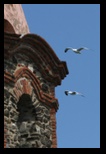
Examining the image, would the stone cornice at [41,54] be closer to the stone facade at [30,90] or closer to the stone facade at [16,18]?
the stone facade at [30,90]

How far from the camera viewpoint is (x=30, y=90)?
424 inches

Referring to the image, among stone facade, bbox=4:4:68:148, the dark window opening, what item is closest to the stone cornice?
stone facade, bbox=4:4:68:148

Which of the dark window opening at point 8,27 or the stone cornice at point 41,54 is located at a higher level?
the dark window opening at point 8,27

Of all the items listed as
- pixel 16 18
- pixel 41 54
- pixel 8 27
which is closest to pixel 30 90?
pixel 41 54

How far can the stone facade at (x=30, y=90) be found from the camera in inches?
399

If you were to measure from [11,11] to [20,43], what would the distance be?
107 centimetres

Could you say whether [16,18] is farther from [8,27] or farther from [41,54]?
[41,54]

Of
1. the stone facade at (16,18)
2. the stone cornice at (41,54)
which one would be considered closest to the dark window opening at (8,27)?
the stone facade at (16,18)

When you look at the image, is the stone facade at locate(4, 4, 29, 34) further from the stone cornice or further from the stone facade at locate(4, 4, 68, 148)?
the stone cornice

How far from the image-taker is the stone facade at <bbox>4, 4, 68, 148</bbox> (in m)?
10.1

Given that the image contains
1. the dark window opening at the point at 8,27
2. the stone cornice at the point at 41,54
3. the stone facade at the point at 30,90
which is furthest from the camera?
the dark window opening at the point at 8,27

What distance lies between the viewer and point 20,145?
10.4m
